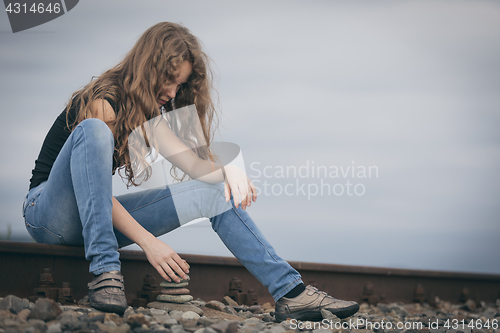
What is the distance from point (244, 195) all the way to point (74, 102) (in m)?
1.07

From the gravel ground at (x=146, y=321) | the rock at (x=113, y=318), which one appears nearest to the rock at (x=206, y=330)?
the gravel ground at (x=146, y=321)

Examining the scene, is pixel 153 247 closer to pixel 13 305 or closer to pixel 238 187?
pixel 238 187

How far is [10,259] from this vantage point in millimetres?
2301

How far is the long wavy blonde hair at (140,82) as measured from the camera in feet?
7.19

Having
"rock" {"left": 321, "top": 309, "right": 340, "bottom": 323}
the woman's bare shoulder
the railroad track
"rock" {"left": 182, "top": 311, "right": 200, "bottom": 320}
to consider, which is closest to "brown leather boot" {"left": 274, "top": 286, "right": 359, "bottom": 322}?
"rock" {"left": 321, "top": 309, "right": 340, "bottom": 323}

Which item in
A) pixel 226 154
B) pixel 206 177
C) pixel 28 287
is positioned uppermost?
pixel 226 154

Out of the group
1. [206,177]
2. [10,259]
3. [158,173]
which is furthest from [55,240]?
[206,177]

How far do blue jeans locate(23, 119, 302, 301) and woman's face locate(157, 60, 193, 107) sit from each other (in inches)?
22.2

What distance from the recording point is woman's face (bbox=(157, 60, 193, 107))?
2.43 m

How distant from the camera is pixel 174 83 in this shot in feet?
8.05

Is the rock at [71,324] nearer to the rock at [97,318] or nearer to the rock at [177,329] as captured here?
the rock at [97,318]

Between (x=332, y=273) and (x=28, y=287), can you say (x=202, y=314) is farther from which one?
(x=332, y=273)

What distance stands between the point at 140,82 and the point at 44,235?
1003 millimetres

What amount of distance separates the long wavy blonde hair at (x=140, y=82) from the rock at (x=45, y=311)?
83 cm
